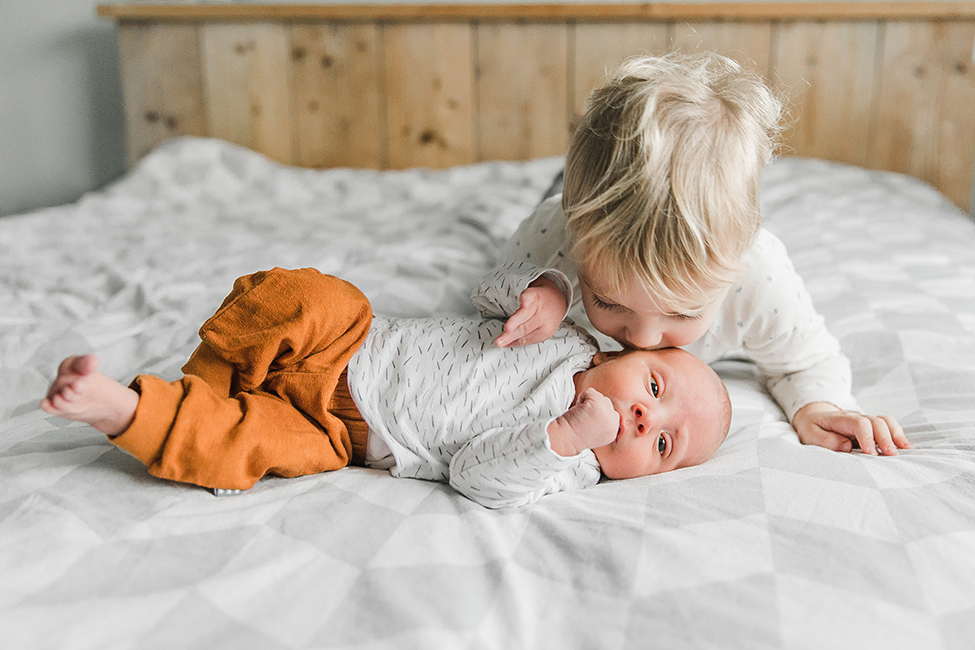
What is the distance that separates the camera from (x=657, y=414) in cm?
70

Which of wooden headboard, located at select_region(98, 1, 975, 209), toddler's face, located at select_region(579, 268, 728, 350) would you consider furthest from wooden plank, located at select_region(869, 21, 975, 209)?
toddler's face, located at select_region(579, 268, 728, 350)

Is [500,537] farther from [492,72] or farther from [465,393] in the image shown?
[492,72]

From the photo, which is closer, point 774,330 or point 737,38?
point 774,330

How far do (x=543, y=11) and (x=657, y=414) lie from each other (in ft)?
4.77

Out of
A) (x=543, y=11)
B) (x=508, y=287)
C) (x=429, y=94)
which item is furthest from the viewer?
(x=429, y=94)

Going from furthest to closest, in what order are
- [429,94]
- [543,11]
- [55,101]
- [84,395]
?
1. [55,101]
2. [429,94]
3. [543,11]
4. [84,395]

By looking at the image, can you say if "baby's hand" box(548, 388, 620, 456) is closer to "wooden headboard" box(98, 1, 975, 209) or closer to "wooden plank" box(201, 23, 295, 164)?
"wooden headboard" box(98, 1, 975, 209)

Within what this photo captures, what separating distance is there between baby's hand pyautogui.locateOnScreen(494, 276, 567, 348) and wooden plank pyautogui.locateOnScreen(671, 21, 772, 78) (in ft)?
4.45

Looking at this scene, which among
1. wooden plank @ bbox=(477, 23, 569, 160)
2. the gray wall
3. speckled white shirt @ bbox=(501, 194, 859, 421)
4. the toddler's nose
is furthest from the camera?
the gray wall

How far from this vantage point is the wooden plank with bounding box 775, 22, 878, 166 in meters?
1.86

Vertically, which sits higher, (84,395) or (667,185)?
(667,185)

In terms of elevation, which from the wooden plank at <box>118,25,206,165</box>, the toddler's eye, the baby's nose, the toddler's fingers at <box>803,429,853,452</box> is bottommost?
the toddler's fingers at <box>803,429,853,452</box>

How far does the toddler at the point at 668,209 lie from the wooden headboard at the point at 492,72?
4.00 ft

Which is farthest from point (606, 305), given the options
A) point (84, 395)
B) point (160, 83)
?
point (160, 83)
